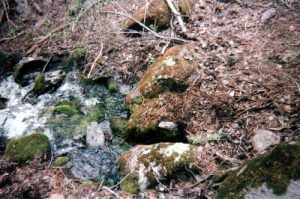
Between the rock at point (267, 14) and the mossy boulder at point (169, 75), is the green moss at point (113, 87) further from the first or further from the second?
the rock at point (267, 14)

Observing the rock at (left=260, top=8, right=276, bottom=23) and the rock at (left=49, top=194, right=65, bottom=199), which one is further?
the rock at (left=260, top=8, right=276, bottom=23)

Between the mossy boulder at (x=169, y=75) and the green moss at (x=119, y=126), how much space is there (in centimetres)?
32

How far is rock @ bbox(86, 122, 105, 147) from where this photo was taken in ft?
16.3

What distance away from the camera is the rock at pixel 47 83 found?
252 inches

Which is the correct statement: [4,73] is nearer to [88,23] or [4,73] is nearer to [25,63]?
[25,63]

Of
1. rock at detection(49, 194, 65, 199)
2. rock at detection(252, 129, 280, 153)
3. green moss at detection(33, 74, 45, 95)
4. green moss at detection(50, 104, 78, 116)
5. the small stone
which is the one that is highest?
rock at detection(252, 129, 280, 153)

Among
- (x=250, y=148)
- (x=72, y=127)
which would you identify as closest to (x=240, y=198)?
(x=250, y=148)

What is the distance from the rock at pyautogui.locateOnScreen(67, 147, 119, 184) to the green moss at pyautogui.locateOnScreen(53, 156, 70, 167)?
2.6 inches

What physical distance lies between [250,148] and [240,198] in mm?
949

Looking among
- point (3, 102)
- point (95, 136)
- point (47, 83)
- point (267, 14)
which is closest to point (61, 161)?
point (95, 136)

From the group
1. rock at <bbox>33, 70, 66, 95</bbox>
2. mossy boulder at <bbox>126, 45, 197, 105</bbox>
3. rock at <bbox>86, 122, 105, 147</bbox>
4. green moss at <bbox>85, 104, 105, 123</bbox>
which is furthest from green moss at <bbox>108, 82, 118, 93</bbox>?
rock at <bbox>33, 70, 66, 95</bbox>

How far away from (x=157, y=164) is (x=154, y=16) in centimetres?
365

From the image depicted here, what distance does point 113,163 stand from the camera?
14.9ft

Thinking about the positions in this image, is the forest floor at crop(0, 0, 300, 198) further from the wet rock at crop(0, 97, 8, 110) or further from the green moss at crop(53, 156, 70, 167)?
the wet rock at crop(0, 97, 8, 110)
